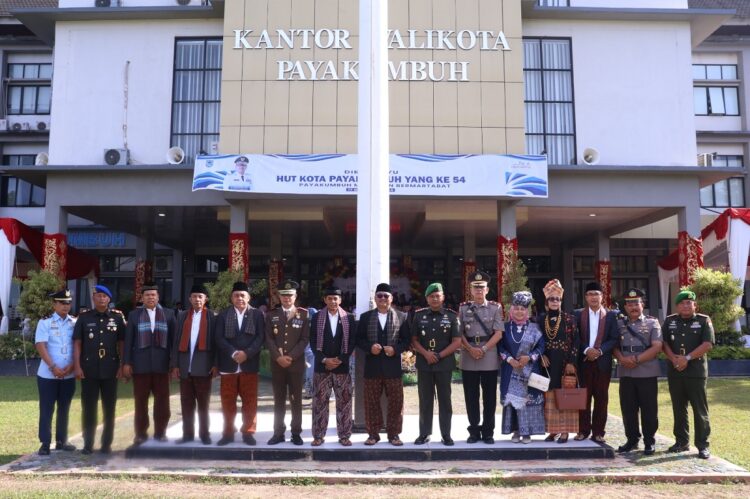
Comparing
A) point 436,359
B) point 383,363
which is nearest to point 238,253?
point 383,363

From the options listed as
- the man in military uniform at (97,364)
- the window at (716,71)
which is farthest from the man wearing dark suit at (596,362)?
the window at (716,71)

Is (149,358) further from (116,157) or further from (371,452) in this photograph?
(116,157)

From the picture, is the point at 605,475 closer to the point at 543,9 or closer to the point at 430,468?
the point at 430,468

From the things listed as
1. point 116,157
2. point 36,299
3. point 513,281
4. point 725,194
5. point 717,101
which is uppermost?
point 717,101

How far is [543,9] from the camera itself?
55.5ft

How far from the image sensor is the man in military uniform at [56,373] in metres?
6.90

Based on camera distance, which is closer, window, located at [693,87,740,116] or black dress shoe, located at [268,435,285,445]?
black dress shoe, located at [268,435,285,445]

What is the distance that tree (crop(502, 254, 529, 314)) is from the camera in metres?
Answer: 15.0

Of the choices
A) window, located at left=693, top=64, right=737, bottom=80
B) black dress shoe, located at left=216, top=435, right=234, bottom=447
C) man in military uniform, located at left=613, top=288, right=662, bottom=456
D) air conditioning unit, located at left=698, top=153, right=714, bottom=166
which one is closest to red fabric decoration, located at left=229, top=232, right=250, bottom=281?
black dress shoe, located at left=216, top=435, right=234, bottom=447

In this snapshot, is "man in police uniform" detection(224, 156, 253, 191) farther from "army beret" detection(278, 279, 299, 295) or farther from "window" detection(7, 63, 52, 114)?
"window" detection(7, 63, 52, 114)

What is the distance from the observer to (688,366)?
6.96m

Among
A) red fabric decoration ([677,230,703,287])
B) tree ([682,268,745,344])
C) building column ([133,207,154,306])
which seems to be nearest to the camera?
tree ([682,268,745,344])

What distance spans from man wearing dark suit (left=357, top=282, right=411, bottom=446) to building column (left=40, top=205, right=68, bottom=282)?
11.8m

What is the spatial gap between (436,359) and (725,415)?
5.38 meters
